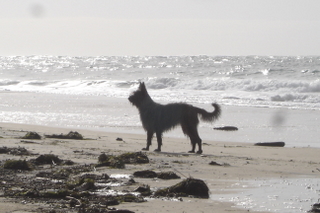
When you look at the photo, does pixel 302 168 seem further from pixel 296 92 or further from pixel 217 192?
pixel 296 92

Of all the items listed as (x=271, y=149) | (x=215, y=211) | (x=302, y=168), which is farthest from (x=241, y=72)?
(x=215, y=211)

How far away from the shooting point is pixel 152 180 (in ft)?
20.5

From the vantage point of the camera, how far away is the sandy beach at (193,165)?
16.3 feet

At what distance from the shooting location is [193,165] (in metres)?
7.84

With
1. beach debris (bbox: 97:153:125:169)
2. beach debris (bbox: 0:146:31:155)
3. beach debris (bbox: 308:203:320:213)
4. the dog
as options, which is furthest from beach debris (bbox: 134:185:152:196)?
the dog

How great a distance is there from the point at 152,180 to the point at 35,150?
3.23 m

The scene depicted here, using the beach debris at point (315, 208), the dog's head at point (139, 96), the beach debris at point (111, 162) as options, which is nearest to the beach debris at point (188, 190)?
the beach debris at point (315, 208)

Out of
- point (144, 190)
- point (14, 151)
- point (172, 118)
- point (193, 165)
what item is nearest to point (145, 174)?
point (144, 190)

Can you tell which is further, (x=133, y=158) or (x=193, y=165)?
(x=193, y=165)

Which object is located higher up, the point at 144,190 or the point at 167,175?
the point at 167,175

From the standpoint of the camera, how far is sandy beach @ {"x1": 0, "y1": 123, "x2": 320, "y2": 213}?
4953mm

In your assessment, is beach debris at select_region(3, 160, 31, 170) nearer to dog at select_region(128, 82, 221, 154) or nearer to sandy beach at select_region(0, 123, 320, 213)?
sandy beach at select_region(0, 123, 320, 213)

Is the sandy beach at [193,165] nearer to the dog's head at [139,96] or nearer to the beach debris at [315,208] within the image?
the beach debris at [315,208]

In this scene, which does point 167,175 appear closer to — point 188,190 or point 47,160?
point 188,190
